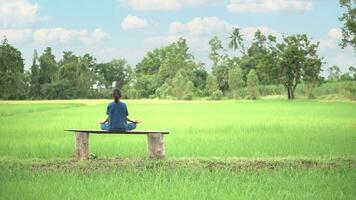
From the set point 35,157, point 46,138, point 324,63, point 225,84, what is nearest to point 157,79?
point 225,84

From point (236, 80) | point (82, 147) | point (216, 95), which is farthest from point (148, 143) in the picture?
point (236, 80)

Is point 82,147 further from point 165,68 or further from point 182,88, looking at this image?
point 165,68

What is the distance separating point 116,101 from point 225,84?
36.6m

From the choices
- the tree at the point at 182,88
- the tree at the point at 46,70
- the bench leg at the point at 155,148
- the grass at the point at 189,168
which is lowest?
the grass at the point at 189,168

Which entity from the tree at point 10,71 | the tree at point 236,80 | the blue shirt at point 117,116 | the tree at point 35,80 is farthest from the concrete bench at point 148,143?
the tree at point 236,80

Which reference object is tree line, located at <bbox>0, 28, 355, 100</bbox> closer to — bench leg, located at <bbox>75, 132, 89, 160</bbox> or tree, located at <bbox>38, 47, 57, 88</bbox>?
tree, located at <bbox>38, 47, 57, 88</bbox>

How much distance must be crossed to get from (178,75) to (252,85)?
478cm

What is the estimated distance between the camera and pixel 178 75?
3991 centimetres

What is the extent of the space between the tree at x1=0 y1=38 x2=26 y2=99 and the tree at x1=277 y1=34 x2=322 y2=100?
1585 centimetres

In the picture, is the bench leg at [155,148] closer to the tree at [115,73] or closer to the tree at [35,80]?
the tree at [35,80]

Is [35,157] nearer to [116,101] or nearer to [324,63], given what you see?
[116,101]

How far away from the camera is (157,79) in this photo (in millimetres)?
43906

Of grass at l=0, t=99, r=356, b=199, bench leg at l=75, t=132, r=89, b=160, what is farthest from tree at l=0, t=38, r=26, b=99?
bench leg at l=75, t=132, r=89, b=160

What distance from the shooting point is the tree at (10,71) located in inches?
1183
